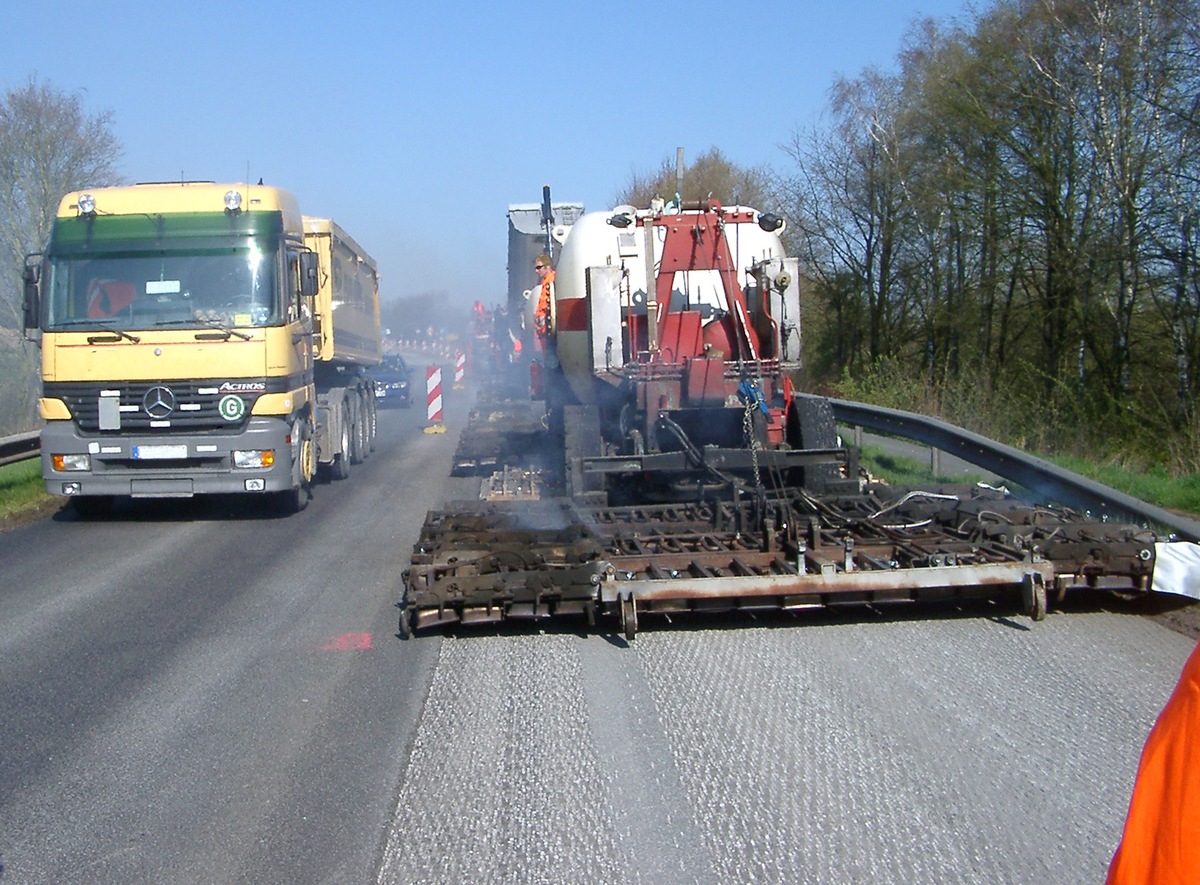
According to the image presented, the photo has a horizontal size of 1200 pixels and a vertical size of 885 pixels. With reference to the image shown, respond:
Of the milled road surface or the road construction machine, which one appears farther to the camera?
the road construction machine

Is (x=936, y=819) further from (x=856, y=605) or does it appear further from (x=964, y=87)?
(x=964, y=87)

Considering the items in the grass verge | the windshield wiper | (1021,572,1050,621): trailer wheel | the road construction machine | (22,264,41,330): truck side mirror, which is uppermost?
(22,264,41,330): truck side mirror

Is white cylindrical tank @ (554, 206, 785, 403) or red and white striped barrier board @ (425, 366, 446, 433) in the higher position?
white cylindrical tank @ (554, 206, 785, 403)

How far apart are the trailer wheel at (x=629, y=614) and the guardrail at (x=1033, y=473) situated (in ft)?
11.6

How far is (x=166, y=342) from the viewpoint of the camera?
1144cm

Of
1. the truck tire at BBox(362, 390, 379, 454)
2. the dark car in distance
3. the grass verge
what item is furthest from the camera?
the dark car in distance

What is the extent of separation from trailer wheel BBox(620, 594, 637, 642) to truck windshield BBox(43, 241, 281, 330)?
21.5 ft

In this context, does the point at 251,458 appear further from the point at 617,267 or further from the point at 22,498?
the point at 617,267

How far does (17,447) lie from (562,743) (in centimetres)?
1057

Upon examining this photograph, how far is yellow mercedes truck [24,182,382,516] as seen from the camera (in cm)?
1143

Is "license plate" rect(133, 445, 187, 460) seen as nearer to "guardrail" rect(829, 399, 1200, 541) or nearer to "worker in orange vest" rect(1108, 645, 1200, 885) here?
"guardrail" rect(829, 399, 1200, 541)

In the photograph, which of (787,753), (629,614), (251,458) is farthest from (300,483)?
(787,753)

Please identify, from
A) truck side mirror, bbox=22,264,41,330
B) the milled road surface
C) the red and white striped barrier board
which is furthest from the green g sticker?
the red and white striped barrier board

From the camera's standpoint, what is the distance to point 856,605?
7.08m
